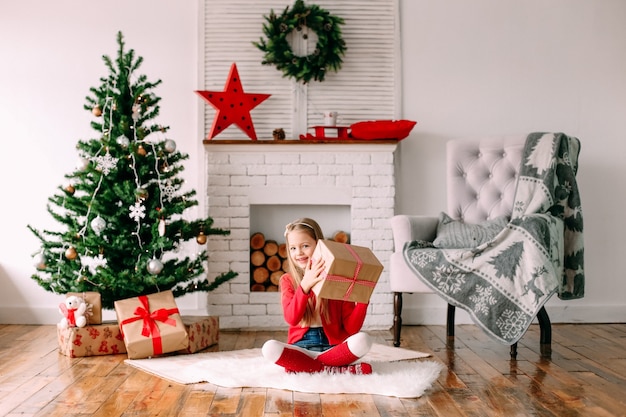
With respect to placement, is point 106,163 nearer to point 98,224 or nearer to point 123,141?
point 123,141

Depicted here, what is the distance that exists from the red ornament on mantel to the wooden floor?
1484mm

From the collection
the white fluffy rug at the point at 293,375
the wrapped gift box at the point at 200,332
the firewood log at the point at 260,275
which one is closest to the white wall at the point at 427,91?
the firewood log at the point at 260,275

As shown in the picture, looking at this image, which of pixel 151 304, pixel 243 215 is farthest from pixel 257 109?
pixel 151 304

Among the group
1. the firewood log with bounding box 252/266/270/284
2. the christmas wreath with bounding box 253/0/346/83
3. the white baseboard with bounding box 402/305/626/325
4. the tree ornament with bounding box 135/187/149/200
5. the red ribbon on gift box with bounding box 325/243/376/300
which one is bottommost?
the white baseboard with bounding box 402/305/626/325

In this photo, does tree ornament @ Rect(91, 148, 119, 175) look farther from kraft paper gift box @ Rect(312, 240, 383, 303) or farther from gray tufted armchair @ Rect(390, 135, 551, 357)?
gray tufted armchair @ Rect(390, 135, 551, 357)

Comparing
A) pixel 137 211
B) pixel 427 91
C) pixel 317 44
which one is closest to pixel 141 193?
pixel 137 211

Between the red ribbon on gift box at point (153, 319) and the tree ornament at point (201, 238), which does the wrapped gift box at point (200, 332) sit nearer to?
the red ribbon on gift box at point (153, 319)

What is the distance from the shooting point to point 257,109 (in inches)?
167

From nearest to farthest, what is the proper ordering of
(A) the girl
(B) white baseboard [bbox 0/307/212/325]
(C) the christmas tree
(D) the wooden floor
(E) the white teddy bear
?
(D) the wooden floor
(A) the girl
(E) the white teddy bear
(C) the christmas tree
(B) white baseboard [bbox 0/307/212/325]

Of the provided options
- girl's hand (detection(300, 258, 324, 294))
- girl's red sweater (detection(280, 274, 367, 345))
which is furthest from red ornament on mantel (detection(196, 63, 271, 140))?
girl's hand (detection(300, 258, 324, 294))

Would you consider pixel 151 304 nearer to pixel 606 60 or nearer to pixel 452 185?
pixel 452 185

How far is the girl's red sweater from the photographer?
2602 mm

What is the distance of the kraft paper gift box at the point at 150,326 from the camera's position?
10.3 feet

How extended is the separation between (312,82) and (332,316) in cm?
194
